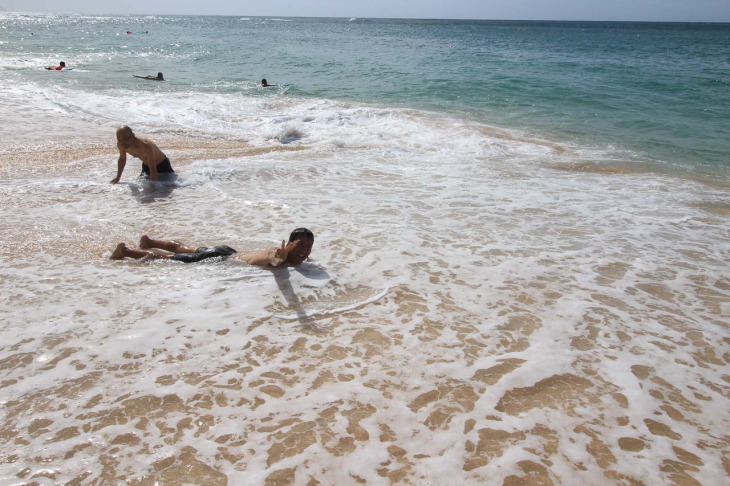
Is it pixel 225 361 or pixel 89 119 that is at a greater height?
pixel 89 119

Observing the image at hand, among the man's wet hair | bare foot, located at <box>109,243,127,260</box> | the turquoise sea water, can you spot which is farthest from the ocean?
the turquoise sea water

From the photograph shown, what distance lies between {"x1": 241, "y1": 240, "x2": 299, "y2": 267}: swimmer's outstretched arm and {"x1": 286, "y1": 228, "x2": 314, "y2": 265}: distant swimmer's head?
0.04 metres

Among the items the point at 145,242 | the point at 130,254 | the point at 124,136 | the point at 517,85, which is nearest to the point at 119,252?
the point at 130,254

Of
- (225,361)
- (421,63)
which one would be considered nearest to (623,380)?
(225,361)

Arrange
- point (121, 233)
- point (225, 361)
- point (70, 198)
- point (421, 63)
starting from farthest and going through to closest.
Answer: point (421, 63), point (70, 198), point (121, 233), point (225, 361)

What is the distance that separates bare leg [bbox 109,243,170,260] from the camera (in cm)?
505

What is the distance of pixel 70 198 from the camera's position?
683 cm

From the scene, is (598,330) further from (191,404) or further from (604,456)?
(191,404)

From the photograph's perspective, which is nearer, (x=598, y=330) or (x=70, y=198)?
(x=598, y=330)

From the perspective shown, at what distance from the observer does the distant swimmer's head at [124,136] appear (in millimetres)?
7434

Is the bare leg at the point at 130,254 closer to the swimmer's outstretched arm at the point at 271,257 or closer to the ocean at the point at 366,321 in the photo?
the ocean at the point at 366,321

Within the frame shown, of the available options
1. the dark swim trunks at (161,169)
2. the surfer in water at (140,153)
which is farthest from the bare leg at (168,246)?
the dark swim trunks at (161,169)

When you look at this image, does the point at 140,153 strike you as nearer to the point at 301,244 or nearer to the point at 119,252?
the point at 119,252

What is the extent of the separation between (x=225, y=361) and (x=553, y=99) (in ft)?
62.5
